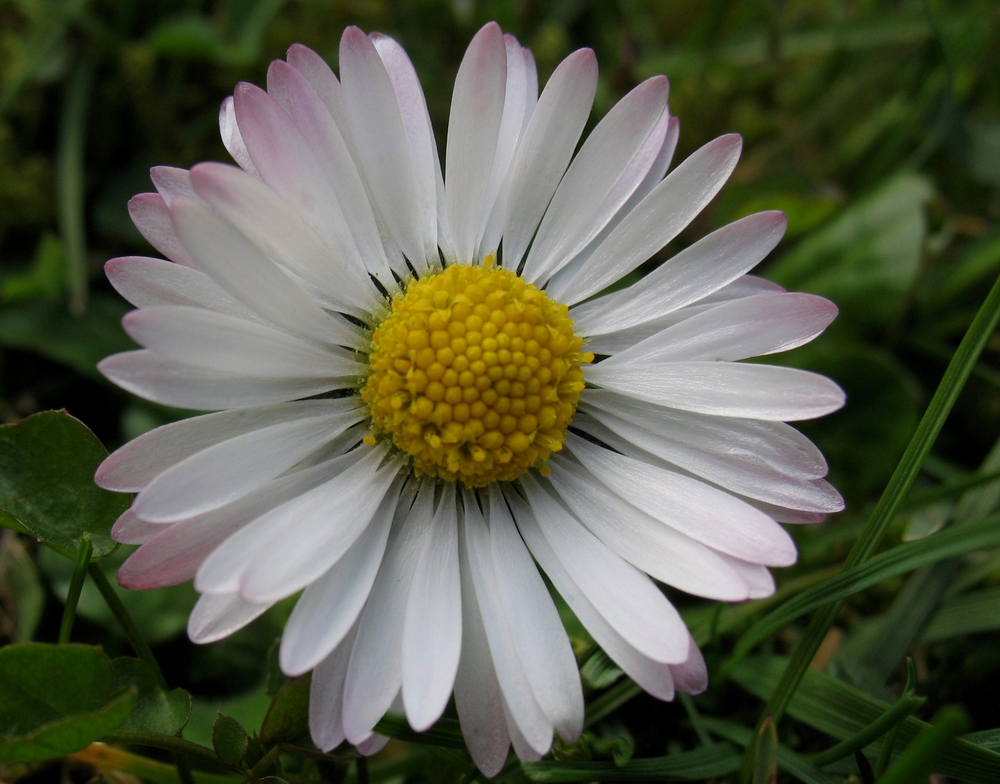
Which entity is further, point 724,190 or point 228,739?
point 724,190

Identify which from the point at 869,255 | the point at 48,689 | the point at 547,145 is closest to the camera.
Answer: the point at 48,689

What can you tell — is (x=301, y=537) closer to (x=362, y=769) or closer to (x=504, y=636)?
(x=504, y=636)

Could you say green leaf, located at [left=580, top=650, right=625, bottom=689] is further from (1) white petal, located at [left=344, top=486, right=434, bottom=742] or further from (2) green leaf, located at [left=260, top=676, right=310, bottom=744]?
(2) green leaf, located at [left=260, top=676, right=310, bottom=744]

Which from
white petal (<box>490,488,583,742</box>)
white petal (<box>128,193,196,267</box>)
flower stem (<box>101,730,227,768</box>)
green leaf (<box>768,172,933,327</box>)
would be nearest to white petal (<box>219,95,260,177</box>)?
white petal (<box>128,193,196,267</box>)

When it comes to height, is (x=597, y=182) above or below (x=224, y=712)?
above

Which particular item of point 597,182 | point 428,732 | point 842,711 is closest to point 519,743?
point 428,732
